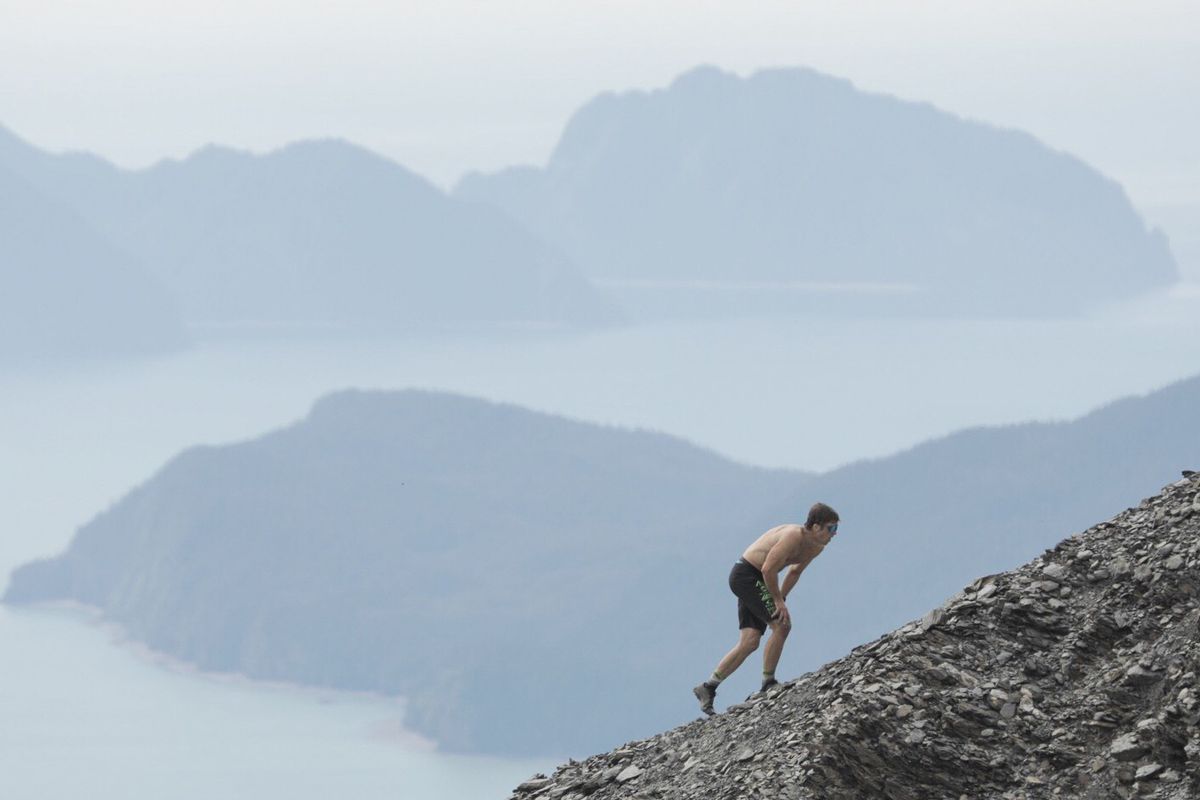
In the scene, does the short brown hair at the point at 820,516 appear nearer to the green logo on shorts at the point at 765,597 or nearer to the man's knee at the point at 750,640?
the green logo on shorts at the point at 765,597

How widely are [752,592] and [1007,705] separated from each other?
150 inches

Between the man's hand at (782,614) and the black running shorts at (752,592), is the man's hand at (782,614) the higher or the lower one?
the lower one

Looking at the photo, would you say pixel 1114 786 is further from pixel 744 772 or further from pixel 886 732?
pixel 744 772

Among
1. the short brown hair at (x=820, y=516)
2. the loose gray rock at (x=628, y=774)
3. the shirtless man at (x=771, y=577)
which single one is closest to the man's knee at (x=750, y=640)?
the shirtless man at (x=771, y=577)

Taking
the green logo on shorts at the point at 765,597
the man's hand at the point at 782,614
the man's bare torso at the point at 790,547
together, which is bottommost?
the man's hand at the point at 782,614

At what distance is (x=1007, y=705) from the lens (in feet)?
73.8

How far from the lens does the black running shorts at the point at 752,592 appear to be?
23.8 m

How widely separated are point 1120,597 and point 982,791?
165 inches

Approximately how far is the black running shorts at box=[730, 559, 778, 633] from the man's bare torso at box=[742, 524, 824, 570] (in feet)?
0.53

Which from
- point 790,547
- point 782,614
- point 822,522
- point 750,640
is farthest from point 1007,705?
point 750,640

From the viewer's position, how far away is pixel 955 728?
2205cm

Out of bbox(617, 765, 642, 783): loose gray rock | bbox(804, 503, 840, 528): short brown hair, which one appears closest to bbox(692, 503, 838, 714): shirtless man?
bbox(804, 503, 840, 528): short brown hair

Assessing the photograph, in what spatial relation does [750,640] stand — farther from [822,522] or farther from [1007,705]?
[1007,705]

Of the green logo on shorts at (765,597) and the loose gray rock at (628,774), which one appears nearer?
the green logo on shorts at (765,597)
